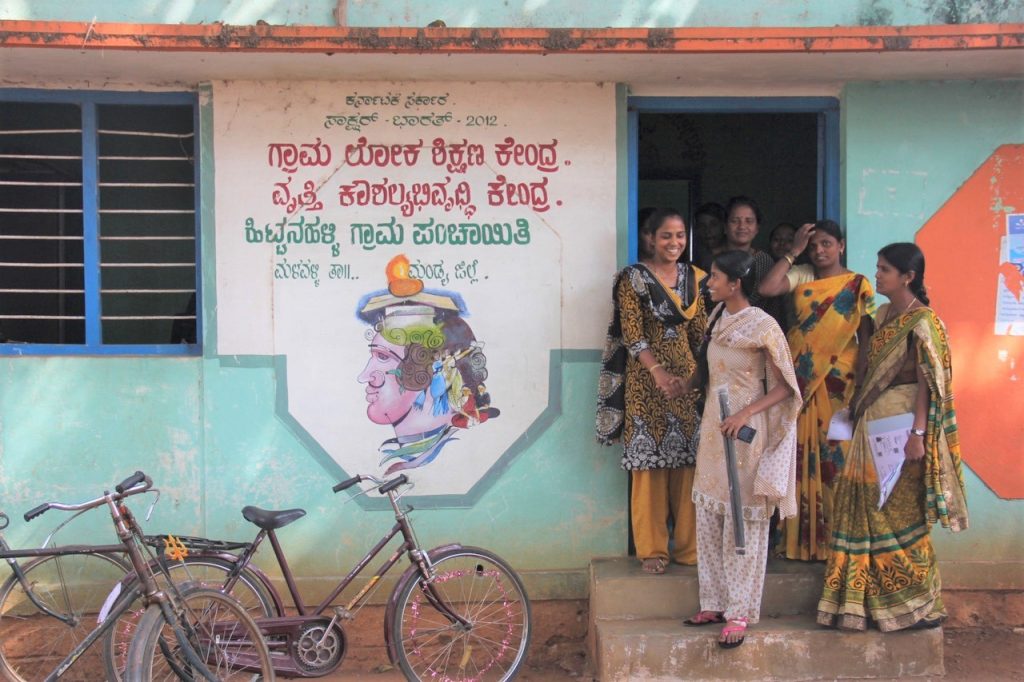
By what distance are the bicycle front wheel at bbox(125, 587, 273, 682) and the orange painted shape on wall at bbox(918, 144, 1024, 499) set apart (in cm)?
362

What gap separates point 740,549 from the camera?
4.19m

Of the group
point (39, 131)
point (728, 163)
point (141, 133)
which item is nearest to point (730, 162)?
point (728, 163)

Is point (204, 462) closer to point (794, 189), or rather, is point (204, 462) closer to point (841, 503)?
point (841, 503)

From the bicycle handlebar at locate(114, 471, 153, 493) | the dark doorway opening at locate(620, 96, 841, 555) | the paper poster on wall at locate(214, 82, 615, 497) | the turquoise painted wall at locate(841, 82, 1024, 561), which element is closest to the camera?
the bicycle handlebar at locate(114, 471, 153, 493)

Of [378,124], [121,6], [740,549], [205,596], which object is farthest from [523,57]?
[205,596]

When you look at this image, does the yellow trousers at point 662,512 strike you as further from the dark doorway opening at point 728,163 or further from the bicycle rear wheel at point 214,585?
the dark doorway opening at point 728,163

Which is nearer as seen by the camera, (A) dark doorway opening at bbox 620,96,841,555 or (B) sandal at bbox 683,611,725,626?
(B) sandal at bbox 683,611,725,626

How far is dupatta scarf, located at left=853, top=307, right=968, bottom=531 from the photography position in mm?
4230

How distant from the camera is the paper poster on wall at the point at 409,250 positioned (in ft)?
15.9

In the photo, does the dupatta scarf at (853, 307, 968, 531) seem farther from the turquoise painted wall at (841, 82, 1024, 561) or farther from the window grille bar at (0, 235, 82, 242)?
the window grille bar at (0, 235, 82, 242)

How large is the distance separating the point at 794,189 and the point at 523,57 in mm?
3722

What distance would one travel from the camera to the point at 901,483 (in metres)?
4.35

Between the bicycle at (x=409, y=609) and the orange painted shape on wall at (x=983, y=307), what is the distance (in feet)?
8.22

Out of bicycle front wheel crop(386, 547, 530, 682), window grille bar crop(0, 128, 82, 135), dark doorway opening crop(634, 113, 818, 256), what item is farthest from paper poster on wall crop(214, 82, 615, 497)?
dark doorway opening crop(634, 113, 818, 256)
